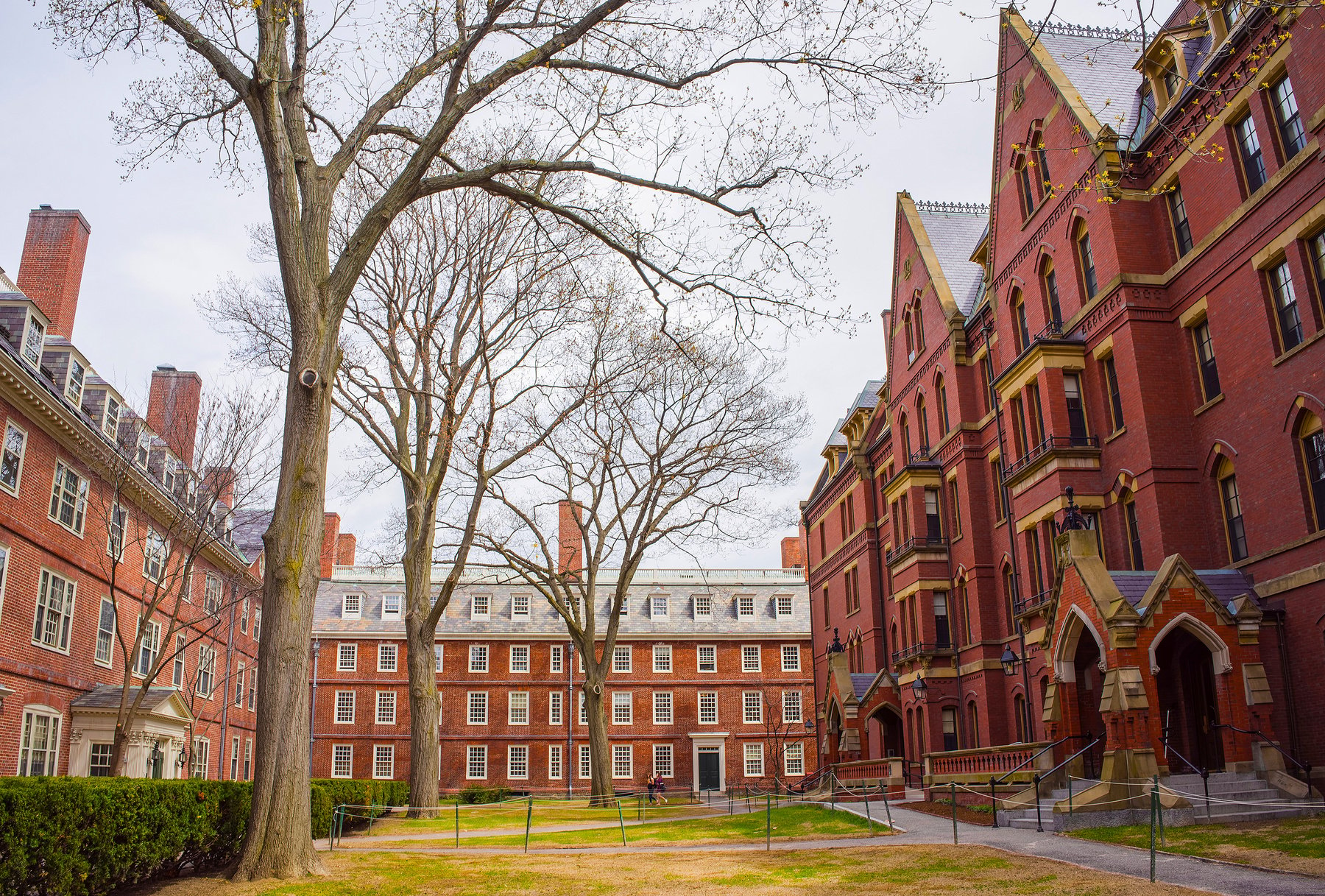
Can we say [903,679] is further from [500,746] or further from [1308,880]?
[500,746]

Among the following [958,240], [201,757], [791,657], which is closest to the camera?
[958,240]

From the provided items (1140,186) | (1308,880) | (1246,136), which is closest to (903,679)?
(1140,186)

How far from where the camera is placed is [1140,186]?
22.9 metres

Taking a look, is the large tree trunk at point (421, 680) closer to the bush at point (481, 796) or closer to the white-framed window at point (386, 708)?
the bush at point (481, 796)

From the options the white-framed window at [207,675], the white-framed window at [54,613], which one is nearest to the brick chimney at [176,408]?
the white-framed window at [54,613]

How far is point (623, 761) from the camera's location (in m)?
54.1

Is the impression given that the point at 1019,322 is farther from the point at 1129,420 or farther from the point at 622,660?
the point at 622,660

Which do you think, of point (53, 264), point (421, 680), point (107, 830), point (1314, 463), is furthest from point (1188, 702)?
point (53, 264)

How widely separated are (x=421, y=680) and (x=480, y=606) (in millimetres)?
31428

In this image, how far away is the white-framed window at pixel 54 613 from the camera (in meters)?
24.5

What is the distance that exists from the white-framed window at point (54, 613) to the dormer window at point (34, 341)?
17.0 ft

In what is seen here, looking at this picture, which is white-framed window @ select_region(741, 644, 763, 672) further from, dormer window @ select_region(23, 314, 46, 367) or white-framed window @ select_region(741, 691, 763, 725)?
dormer window @ select_region(23, 314, 46, 367)

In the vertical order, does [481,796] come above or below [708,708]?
below

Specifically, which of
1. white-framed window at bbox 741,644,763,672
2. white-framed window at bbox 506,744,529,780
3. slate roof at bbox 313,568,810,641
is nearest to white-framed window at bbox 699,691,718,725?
white-framed window at bbox 741,644,763,672
